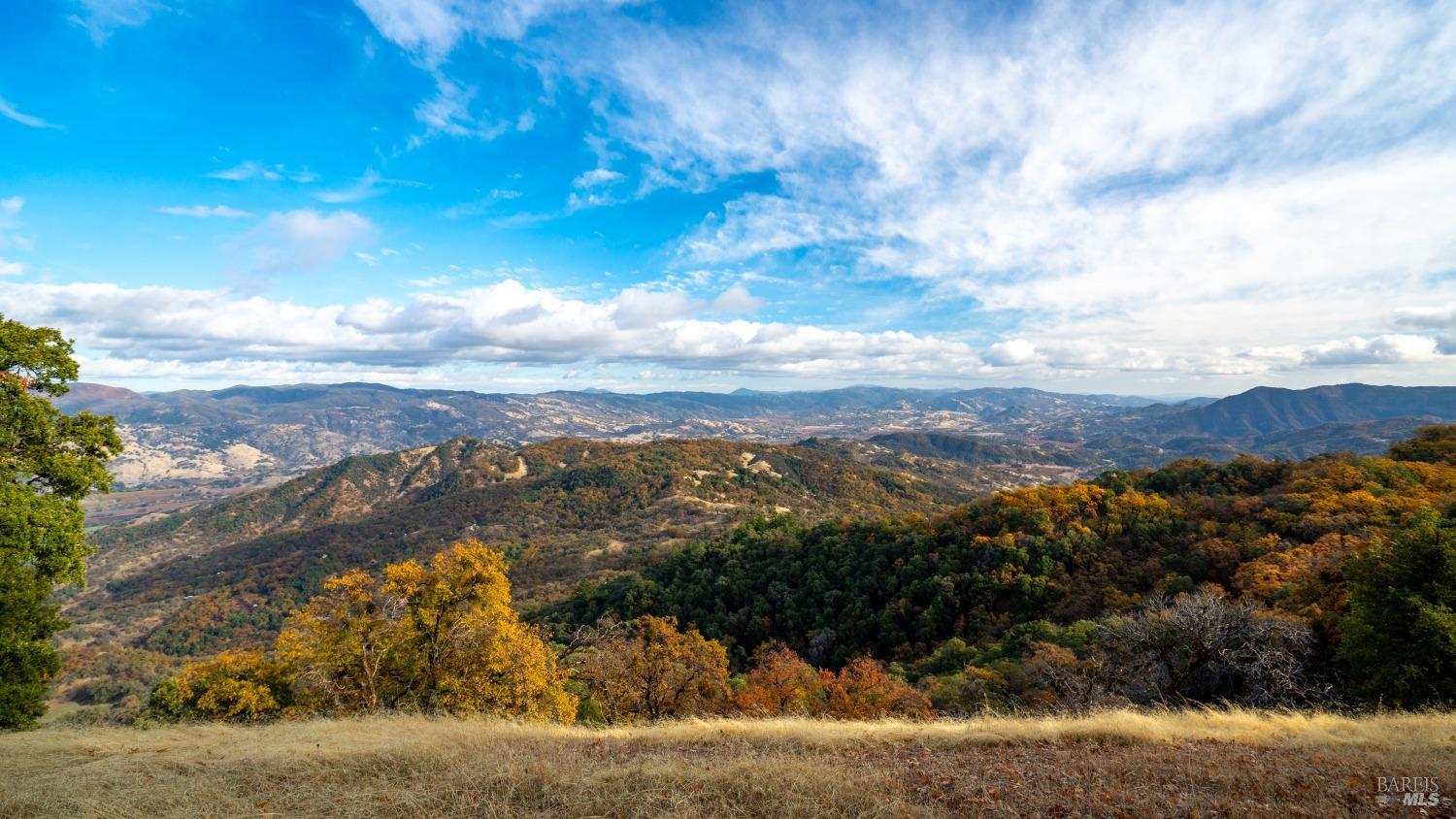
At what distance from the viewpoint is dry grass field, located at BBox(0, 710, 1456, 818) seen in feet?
27.3

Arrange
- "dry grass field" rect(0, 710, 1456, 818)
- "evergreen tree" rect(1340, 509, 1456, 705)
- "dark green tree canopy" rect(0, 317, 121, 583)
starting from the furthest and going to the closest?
"dark green tree canopy" rect(0, 317, 121, 583) < "evergreen tree" rect(1340, 509, 1456, 705) < "dry grass field" rect(0, 710, 1456, 818)

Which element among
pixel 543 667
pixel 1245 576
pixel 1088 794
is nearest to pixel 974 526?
pixel 1245 576

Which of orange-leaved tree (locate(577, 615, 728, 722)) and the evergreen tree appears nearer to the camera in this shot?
the evergreen tree

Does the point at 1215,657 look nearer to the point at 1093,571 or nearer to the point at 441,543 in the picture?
the point at 1093,571

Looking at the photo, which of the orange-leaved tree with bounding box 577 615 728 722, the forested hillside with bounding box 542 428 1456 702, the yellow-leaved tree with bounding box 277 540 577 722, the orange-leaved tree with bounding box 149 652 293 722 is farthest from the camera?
the orange-leaved tree with bounding box 577 615 728 722

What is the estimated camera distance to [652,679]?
1040 inches

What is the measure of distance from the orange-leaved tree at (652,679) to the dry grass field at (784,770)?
1354 centimetres

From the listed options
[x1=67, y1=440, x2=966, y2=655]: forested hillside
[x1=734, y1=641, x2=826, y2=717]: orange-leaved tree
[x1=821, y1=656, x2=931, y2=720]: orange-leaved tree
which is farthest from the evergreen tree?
[x1=67, y1=440, x2=966, y2=655]: forested hillside

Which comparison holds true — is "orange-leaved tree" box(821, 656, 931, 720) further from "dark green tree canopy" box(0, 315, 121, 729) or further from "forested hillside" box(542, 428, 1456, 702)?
"dark green tree canopy" box(0, 315, 121, 729)

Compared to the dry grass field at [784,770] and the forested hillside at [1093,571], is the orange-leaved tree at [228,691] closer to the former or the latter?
the dry grass field at [784,770]

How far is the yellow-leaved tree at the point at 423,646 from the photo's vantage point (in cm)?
2075

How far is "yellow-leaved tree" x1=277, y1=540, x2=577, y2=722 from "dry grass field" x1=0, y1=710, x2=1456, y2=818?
24.0ft

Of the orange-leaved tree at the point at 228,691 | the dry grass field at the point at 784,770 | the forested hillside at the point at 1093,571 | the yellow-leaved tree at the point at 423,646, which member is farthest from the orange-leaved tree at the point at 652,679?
the orange-leaved tree at the point at 228,691

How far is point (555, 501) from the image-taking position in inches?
7653
